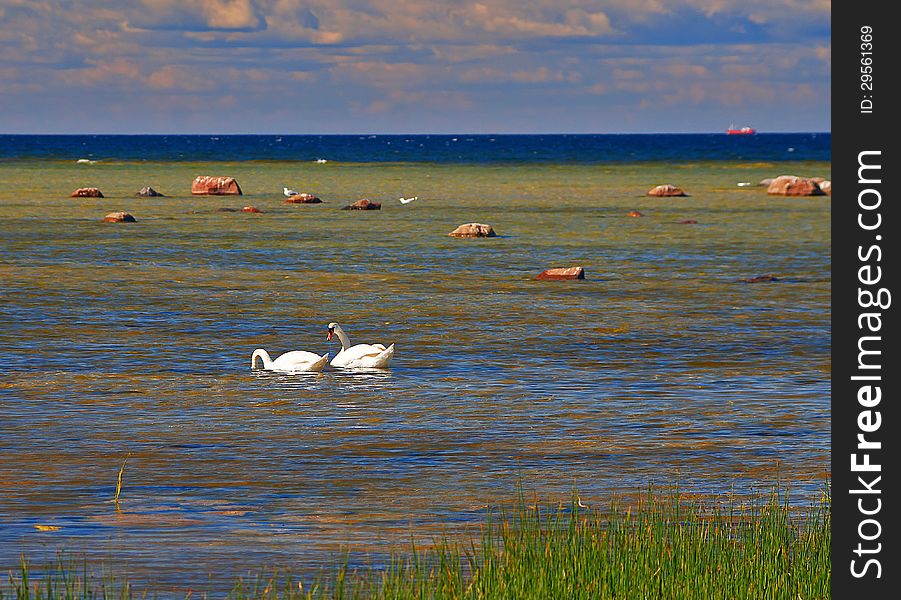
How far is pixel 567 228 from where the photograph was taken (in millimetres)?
59500

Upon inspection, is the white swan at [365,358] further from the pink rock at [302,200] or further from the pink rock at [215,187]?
the pink rock at [215,187]

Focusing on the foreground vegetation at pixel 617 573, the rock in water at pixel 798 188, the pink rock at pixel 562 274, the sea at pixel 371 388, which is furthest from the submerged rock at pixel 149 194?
the foreground vegetation at pixel 617 573

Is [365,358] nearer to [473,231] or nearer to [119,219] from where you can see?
[473,231]

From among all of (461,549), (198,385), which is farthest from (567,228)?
(461,549)

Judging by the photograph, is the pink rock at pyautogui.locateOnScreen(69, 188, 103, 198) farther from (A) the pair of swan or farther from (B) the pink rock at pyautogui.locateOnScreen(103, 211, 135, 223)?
(A) the pair of swan

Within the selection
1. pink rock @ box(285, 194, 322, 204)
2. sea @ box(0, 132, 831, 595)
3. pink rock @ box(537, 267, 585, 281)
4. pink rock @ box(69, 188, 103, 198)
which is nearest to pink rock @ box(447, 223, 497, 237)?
sea @ box(0, 132, 831, 595)

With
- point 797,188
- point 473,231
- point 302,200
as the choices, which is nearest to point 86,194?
point 302,200

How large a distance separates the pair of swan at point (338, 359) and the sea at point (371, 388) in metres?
0.22

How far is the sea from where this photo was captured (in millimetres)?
12875

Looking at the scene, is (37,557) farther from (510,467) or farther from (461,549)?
(510,467)

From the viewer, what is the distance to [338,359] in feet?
72.8
